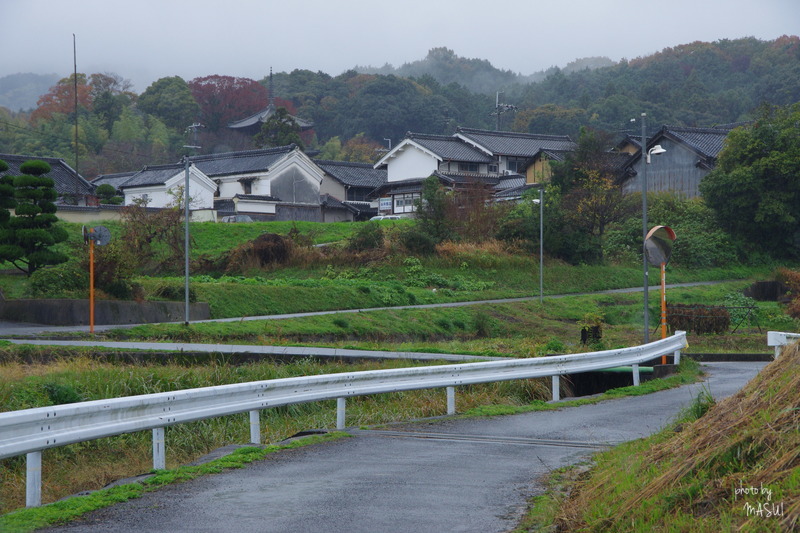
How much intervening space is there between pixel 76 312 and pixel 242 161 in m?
38.4

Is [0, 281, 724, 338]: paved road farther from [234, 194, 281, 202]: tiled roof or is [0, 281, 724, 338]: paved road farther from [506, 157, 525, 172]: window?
[234, 194, 281, 202]: tiled roof

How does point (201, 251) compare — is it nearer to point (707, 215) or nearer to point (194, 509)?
point (707, 215)

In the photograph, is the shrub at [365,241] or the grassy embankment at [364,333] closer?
the grassy embankment at [364,333]

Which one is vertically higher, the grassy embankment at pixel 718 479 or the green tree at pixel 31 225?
the green tree at pixel 31 225

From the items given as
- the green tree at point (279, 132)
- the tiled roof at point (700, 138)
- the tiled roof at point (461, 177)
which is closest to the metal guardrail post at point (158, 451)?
the tiled roof at point (700, 138)

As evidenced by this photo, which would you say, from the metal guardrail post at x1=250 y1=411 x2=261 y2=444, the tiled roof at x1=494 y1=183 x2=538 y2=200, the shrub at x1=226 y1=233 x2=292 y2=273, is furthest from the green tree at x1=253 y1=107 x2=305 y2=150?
the metal guardrail post at x1=250 y1=411 x2=261 y2=444

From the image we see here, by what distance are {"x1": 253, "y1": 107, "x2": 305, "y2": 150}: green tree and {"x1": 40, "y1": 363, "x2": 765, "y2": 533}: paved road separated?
6047 cm

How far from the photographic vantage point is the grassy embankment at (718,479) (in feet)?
15.4

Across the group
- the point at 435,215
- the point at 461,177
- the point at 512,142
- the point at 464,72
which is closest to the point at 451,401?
the point at 435,215

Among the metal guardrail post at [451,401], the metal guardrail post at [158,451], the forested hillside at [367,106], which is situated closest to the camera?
the metal guardrail post at [158,451]

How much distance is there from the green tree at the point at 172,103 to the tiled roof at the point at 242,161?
2139 cm

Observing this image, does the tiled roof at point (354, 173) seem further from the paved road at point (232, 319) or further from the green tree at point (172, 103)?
the paved road at point (232, 319)

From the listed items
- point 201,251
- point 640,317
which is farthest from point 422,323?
point 201,251

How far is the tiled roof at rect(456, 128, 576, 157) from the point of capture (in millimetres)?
64250
